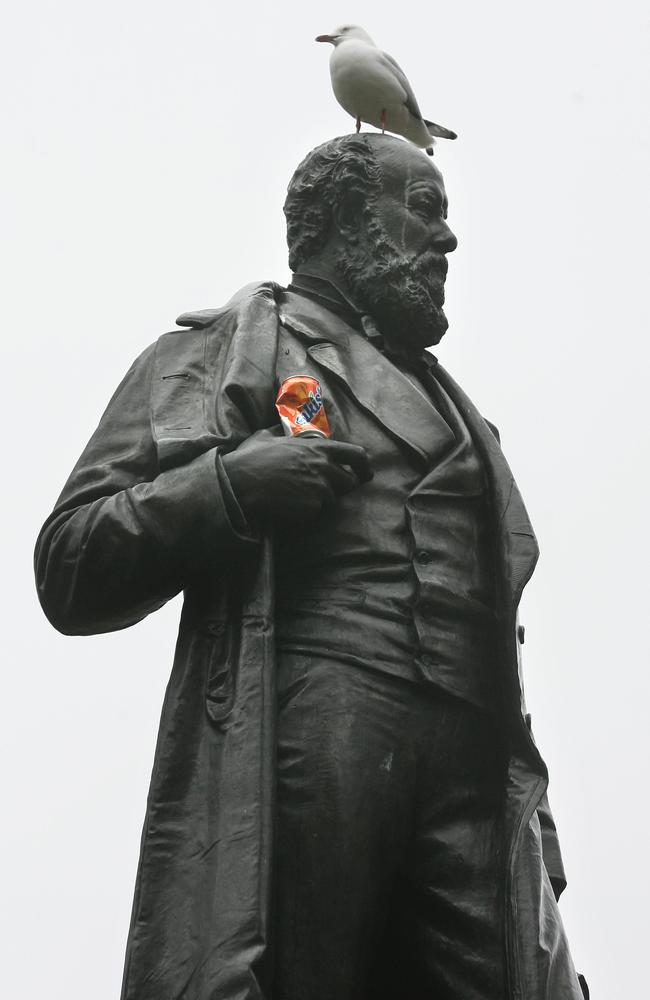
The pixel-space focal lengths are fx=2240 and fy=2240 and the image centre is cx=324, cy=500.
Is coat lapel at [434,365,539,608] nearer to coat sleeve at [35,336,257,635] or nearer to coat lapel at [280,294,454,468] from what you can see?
coat lapel at [280,294,454,468]

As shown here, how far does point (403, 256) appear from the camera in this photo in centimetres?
767

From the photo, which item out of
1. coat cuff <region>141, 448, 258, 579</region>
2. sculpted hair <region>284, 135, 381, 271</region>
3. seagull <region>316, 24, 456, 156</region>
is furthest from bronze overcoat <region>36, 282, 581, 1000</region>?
seagull <region>316, 24, 456, 156</region>

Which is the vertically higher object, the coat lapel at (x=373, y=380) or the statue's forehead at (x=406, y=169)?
the statue's forehead at (x=406, y=169)

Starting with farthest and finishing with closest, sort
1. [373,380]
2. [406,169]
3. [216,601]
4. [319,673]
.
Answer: [406,169] → [373,380] → [216,601] → [319,673]

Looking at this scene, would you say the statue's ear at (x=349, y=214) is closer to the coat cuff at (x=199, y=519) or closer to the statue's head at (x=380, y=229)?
the statue's head at (x=380, y=229)

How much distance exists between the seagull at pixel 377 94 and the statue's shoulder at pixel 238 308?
4.91 ft

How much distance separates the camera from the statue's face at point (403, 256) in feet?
25.2

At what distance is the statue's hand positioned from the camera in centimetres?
685

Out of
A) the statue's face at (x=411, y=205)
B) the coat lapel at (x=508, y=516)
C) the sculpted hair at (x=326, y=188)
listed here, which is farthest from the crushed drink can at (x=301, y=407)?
the sculpted hair at (x=326, y=188)

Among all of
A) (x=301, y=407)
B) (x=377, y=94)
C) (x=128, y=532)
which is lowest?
(x=128, y=532)

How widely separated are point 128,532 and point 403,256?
59.1 inches

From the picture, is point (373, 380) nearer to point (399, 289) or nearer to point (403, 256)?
point (399, 289)

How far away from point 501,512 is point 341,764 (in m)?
1.10

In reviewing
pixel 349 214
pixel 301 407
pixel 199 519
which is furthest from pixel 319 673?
pixel 349 214
